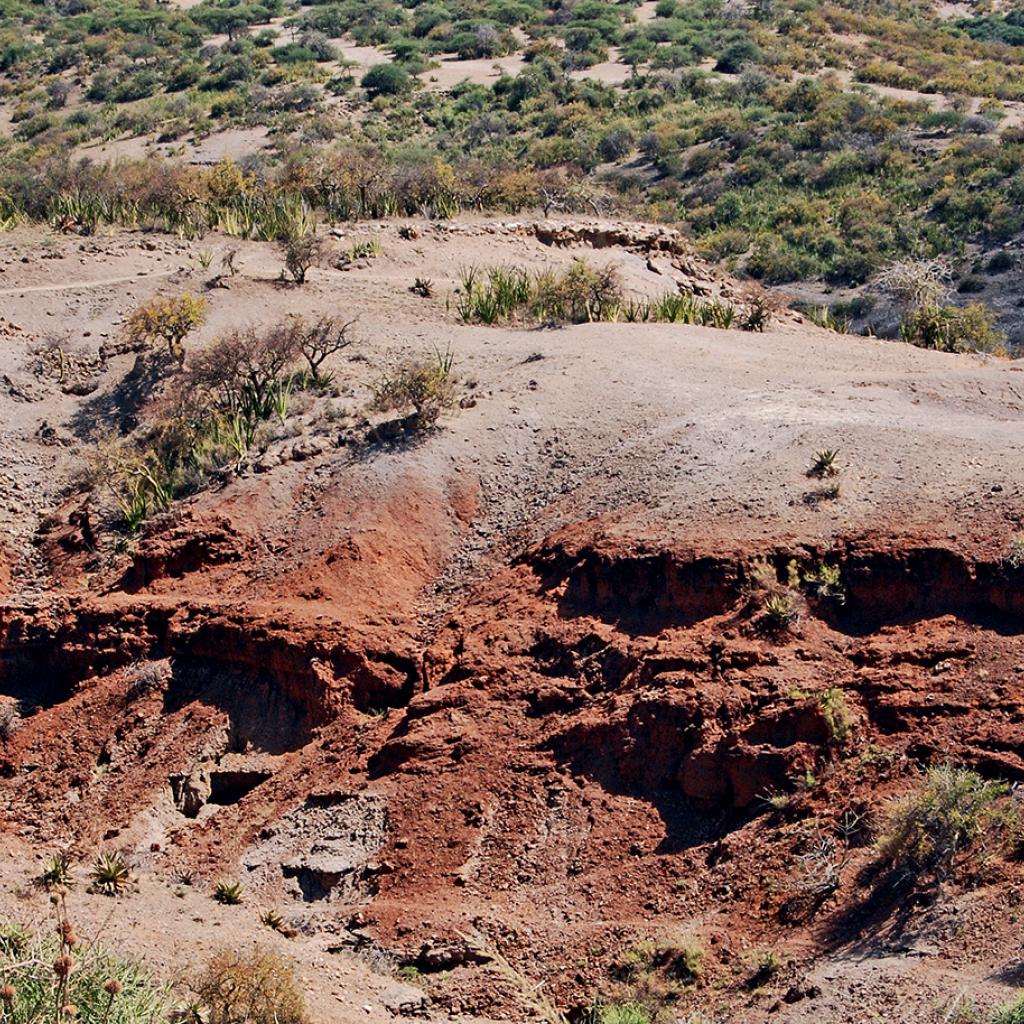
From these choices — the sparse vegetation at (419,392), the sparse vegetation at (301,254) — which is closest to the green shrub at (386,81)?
the sparse vegetation at (301,254)

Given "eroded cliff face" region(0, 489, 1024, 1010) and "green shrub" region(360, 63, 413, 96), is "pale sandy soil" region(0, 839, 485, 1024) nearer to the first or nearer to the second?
"eroded cliff face" region(0, 489, 1024, 1010)

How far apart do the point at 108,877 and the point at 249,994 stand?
2985mm

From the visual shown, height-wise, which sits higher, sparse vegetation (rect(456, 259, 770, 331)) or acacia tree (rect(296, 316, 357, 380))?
acacia tree (rect(296, 316, 357, 380))

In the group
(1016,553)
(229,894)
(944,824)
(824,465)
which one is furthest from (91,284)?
(944,824)

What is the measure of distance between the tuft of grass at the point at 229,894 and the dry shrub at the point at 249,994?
1862 millimetres

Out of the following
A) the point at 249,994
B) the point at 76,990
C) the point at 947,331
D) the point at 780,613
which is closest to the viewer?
the point at 76,990

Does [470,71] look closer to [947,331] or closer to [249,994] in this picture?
[947,331]

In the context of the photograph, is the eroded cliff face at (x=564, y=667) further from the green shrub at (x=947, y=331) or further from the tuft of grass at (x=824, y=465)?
the green shrub at (x=947, y=331)

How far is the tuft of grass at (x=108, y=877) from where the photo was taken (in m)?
11.7

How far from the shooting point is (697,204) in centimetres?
3600

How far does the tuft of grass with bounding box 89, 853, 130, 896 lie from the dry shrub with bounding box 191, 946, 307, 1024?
2.33m

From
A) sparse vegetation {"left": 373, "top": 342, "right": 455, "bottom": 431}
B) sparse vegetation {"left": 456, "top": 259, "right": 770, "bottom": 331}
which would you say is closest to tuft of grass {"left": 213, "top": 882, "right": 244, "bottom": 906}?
sparse vegetation {"left": 373, "top": 342, "right": 455, "bottom": 431}

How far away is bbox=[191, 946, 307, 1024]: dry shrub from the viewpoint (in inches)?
361

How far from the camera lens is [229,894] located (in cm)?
1153
